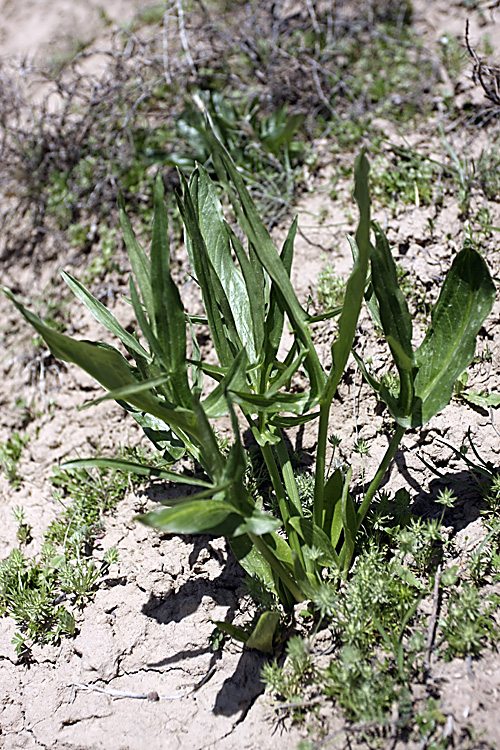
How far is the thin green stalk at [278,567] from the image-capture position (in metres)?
1.52

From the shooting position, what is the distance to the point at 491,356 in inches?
87.4

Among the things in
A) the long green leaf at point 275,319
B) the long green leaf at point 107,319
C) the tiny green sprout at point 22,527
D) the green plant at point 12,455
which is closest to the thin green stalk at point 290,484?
the long green leaf at point 275,319

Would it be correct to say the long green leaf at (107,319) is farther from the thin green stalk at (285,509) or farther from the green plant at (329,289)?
the green plant at (329,289)

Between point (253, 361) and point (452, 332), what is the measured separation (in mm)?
556

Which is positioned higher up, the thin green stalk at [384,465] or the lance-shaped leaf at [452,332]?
the lance-shaped leaf at [452,332]

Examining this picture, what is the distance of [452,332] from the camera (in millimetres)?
1576

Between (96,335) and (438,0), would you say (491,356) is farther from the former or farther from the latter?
(438,0)

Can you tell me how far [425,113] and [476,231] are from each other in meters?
1.06

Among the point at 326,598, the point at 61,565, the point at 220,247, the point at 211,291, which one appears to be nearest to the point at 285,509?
the point at 326,598

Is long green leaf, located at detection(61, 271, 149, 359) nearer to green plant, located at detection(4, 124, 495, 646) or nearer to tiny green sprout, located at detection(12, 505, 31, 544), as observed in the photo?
green plant, located at detection(4, 124, 495, 646)

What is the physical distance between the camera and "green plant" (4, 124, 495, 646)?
1313 mm

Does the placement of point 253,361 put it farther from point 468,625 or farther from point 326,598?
point 468,625

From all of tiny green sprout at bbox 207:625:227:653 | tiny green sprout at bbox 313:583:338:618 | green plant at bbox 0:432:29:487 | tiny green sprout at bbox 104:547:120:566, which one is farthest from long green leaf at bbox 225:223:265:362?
green plant at bbox 0:432:29:487

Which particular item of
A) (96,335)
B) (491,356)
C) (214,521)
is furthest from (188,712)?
(96,335)
